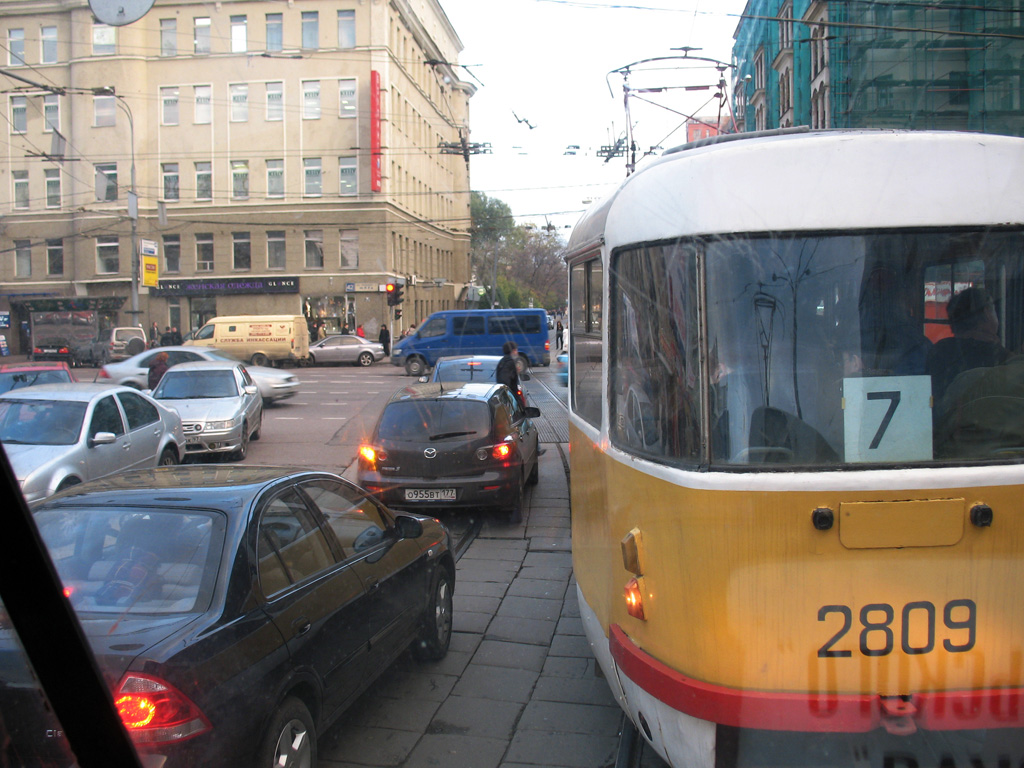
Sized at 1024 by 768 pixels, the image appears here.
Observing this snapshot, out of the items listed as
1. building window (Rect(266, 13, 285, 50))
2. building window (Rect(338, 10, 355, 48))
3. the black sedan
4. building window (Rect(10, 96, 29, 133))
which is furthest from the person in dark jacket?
building window (Rect(338, 10, 355, 48))

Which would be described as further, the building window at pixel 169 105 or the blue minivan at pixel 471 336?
the building window at pixel 169 105

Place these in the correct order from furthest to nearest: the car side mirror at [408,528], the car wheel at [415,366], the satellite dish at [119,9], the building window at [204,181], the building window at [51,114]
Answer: the building window at [204,181] < the car wheel at [415,366] < the building window at [51,114] < the satellite dish at [119,9] < the car side mirror at [408,528]

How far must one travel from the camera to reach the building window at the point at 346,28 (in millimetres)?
38219

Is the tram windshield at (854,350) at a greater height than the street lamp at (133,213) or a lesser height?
lesser

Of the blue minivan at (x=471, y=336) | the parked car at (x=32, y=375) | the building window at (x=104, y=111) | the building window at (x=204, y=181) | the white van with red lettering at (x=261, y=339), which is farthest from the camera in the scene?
the building window at (x=204, y=181)

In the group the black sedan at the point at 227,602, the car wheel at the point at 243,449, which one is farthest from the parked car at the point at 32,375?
the black sedan at the point at 227,602

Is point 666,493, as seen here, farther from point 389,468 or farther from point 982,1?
point 982,1

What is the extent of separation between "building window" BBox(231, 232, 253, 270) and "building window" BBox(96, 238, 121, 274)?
5.43 meters

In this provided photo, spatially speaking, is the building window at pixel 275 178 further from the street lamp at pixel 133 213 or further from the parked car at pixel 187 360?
the parked car at pixel 187 360

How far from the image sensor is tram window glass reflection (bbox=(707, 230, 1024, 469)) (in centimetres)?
288

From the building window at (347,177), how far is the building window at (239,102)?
4.86 m

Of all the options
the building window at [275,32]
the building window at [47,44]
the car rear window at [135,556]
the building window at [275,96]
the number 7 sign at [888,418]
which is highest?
the building window at [275,32]

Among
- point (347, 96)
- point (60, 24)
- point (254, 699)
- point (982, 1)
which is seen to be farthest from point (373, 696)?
point (347, 96)

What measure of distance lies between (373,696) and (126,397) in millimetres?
7172
